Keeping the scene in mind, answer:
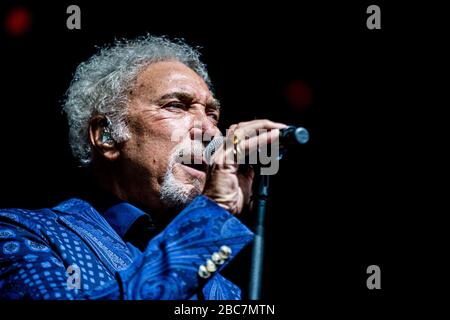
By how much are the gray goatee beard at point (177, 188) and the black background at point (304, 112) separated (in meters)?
0.67

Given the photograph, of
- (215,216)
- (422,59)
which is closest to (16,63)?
(215,216)

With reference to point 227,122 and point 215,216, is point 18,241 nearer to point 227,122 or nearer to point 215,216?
point 215,216

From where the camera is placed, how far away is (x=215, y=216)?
1.39 metres

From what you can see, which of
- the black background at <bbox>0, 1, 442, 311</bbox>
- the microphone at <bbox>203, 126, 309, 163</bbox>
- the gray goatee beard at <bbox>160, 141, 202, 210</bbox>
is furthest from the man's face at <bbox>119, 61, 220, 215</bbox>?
the microphone at <bbox>203, 126, 309, 163</bbox>

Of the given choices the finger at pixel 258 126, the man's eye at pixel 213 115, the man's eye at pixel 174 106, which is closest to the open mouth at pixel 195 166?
the man's eye at pixel 174 106

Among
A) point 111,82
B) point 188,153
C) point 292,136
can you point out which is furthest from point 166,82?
point 292,136

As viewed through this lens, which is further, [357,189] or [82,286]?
[357,189]

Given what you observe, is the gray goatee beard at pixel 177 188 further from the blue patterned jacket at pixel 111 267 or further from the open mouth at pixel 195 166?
the blue patterned jacket at pixel 111 267

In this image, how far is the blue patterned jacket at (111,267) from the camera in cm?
133

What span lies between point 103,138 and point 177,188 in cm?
46

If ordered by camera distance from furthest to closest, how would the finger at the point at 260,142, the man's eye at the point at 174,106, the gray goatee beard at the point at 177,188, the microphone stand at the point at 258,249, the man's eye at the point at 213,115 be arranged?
the man's eye at the point at 213,115
the man's eye at the point at 174,106
the gray goatee beard at the point at 177,188
the finger at the point at 260,142
the microphone stand at the point at 258,249

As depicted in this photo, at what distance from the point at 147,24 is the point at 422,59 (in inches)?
49.3

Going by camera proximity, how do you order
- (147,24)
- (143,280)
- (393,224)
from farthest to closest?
(147,24) → (393,224) → (143,280)

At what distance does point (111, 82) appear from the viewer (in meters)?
2.32
